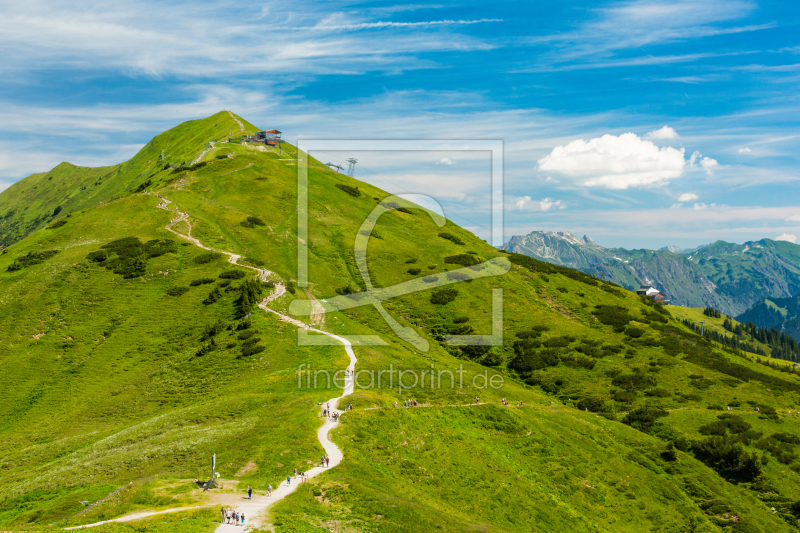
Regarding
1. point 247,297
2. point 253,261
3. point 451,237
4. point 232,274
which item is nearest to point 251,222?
point 253,261

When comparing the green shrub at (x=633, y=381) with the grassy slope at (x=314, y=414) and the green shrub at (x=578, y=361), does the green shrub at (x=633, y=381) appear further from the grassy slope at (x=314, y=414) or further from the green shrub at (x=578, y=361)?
the green shrub at (x=578, y=361)

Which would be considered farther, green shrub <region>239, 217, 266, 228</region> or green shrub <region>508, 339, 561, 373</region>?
green shrub <region>239, 217, 266, 228</region>

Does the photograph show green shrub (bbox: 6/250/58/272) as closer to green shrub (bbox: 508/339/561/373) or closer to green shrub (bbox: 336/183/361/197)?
green shrub (bbox: 336/183/361/197)

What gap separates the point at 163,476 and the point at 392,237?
111906 mm

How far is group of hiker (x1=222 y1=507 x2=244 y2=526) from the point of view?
101 ft

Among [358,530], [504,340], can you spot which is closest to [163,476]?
[358,530]

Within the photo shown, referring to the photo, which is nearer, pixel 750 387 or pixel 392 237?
pixel 750 387

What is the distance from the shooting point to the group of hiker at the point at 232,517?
30.9m

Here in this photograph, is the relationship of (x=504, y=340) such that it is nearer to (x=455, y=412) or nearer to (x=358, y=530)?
(x=455, y=412)

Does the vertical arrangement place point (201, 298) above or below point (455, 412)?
above

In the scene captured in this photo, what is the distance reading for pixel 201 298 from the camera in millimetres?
93438

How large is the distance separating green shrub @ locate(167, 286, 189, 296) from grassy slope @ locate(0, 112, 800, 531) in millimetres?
1357

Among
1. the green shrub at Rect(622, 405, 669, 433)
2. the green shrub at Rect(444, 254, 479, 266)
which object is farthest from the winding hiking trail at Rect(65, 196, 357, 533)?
the green shrub at Rect(444, 254, 479, 266)

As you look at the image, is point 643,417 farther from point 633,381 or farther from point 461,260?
point 461,260
